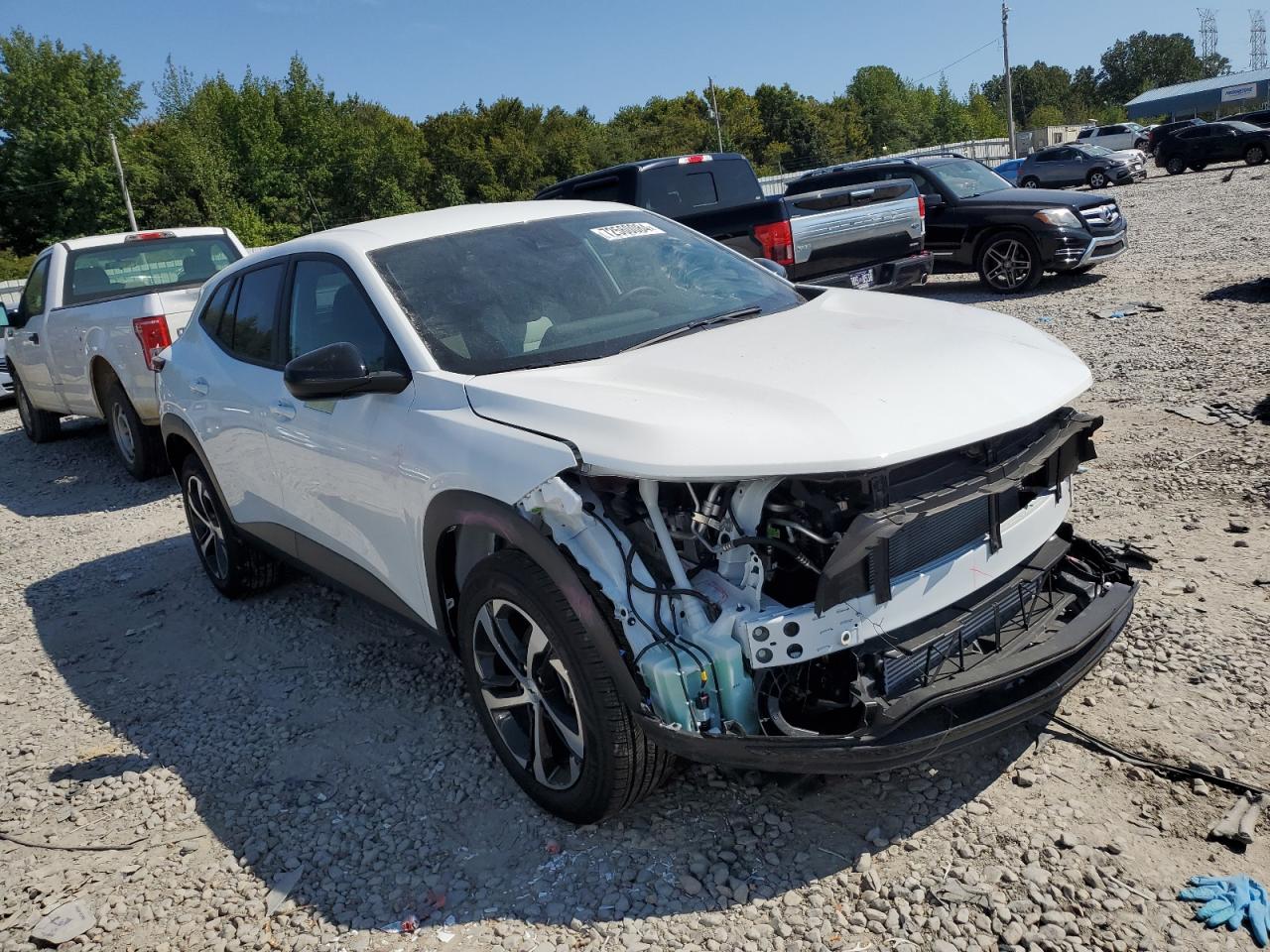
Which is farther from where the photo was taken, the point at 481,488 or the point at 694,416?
the point at 481,488

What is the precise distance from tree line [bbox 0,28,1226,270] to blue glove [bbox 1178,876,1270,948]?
47419mm

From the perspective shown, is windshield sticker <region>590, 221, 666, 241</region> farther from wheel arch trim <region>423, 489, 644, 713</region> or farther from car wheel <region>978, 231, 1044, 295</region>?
car wheel <region>978, 231, 1044, 295</region>

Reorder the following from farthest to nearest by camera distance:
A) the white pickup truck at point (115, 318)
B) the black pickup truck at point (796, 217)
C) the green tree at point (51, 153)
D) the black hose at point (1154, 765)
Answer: the green tree at point (51, 153), the black pickup truck at point (796, 217), the white pickup truck at point (115, 318), the black hose at point (1154, 765)

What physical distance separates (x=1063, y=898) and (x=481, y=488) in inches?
75.6

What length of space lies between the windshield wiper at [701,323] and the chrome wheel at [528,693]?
1011mm

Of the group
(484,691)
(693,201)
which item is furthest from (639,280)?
(693,201)

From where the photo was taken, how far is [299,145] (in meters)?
65.5

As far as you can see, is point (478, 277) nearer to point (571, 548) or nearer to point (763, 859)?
point (571, 548)

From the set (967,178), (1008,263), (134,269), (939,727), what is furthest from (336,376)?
(967,178)

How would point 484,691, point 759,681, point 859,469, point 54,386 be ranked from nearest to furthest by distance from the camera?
point 859,469
point 759,681
point 484,691
point 54,386

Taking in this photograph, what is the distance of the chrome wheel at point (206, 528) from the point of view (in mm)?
5249

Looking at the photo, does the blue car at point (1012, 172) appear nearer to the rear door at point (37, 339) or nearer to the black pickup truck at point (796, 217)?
the black pickup truck at point (796, 217)

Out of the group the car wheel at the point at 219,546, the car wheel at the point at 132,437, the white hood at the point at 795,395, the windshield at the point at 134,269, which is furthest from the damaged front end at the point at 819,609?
the windshield at the point at 134,269

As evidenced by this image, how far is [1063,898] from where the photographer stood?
252 centimetres
